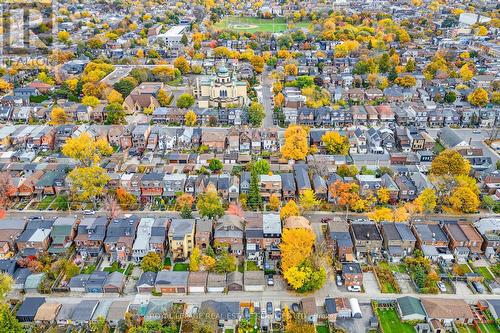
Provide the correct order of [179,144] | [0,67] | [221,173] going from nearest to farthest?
1. [221,173]
2. [179,144]
3. [0,67]

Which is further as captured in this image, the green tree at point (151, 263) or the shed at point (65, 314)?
the green tree at point (151, 263)

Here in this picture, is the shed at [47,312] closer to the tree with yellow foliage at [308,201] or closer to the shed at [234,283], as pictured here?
the shed at [234,283]

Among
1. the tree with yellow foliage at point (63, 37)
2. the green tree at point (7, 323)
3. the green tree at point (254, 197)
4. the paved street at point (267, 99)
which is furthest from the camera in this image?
the tree with yellow foliage at point (63, 37)

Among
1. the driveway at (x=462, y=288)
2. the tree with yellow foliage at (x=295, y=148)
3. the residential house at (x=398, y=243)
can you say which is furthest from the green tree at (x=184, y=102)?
the driveway at (x=462, y=288)

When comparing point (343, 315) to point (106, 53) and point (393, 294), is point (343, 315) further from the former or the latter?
point (106, 53)

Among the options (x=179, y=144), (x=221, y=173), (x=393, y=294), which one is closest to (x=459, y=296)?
(x=393, y=294)

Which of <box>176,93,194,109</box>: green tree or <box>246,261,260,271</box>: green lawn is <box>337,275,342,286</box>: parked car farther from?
<box>176,93,194,109</box>: green tree

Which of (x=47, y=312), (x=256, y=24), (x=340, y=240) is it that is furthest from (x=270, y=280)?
(x=256, y=24)
